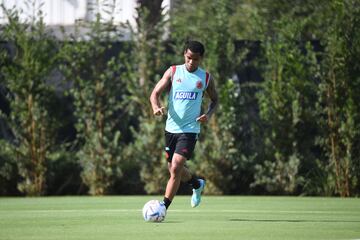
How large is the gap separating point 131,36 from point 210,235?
11391 mm

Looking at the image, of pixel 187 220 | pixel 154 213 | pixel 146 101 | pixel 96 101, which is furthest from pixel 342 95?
pixel 154 213

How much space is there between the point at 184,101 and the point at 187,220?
5.46ft

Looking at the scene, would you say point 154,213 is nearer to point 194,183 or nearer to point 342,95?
point 194,183

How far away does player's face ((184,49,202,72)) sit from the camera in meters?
13.1

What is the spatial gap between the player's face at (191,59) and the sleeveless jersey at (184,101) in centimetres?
9

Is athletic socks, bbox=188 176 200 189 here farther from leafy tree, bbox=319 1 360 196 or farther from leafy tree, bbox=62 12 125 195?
leafy tree, bbox=62 12 125 195

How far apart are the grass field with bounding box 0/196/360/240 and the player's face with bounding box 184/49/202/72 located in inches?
76.5

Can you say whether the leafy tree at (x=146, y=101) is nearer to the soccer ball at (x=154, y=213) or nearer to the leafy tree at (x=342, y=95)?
the leafy tree at (x=342, y=95)

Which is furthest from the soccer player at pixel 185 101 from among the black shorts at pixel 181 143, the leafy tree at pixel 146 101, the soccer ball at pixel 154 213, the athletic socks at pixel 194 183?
the leafy tree at pixel 146 101

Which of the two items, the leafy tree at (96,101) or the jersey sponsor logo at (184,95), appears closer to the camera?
the jersey sponsor logo at (184,95)

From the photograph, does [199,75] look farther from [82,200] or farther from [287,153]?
[287,153]

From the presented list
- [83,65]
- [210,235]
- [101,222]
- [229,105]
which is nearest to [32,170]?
[83,65]

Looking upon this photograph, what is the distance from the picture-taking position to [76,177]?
2105 cm

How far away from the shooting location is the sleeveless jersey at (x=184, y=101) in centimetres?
1315
